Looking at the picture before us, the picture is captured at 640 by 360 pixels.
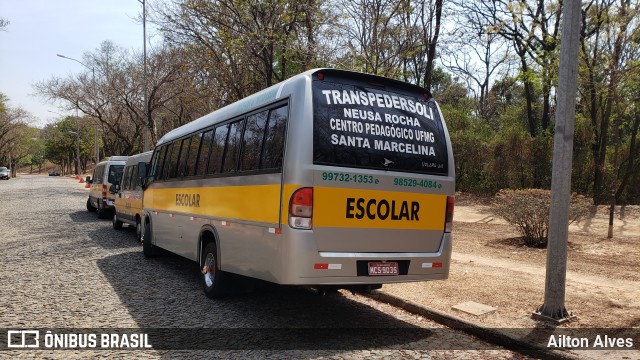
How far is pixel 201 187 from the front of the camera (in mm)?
7539

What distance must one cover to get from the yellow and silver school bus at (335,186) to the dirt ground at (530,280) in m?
1.27

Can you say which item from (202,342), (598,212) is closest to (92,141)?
(598,212)

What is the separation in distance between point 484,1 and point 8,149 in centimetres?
8493

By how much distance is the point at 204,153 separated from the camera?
7738 millimetres

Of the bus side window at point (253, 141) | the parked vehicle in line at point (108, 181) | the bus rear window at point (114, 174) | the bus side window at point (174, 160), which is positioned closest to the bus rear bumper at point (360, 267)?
the bus side window at point (253, 141)

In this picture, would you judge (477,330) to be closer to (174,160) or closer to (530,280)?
(530,280)

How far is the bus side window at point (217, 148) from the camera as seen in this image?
7047mm

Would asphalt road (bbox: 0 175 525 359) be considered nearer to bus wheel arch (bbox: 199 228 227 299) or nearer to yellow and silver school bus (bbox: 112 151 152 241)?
bus wheel arch (bbox: 199 228 227 299)

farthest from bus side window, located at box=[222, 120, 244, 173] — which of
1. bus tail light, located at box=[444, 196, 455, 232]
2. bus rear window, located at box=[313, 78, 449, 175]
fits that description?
bus tail light, located at box=[444, 196, 455, 232]

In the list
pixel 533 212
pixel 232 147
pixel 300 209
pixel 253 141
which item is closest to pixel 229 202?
pixel 232 147

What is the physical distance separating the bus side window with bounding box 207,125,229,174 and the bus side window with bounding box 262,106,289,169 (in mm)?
1416

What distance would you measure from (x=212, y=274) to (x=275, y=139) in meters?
2.49

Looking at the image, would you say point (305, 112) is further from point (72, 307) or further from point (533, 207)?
point (533, 207)

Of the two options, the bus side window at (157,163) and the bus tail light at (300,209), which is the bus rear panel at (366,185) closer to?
the bus tail light at (300,209)
